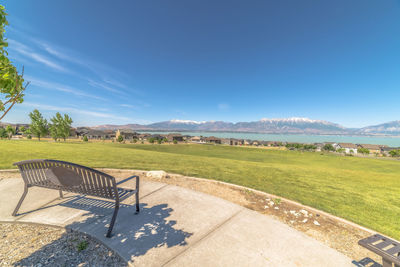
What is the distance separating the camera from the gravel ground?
92.5 inches

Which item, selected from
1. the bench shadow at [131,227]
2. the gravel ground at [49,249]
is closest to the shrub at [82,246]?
the gravel ground at [49,249]

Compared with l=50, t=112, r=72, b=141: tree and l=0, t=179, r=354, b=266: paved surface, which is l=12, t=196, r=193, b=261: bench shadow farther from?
l=50, t=112, r=72, b=141: tree

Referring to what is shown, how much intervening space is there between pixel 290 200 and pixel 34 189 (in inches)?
315

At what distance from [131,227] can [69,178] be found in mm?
1664

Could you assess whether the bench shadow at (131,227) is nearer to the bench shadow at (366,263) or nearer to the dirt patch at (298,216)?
the dirt patch at (298,216)

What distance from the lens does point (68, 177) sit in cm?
319

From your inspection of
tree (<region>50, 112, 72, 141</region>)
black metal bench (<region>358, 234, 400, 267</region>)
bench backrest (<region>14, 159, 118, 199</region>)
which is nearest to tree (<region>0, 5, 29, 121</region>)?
bench backrest (<region>14, 159, 118, 199</region>)

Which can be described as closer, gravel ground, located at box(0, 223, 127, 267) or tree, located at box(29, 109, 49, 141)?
gravel ground, located at box(0, 223, 127, 267)

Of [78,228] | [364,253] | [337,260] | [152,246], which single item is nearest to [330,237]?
[364,253]

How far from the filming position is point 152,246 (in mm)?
2662

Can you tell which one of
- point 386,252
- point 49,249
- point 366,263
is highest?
point 386,252

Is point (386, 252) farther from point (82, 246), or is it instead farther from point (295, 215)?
point (82, 246)

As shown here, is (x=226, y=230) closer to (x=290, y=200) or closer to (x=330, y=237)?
(x=330, y=237)

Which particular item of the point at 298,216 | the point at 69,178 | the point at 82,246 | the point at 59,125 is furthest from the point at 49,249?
the point at 59,125
